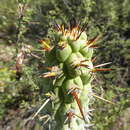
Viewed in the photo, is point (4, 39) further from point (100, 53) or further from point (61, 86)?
point (61, 86)

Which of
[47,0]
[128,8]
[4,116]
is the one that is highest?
[47,0]

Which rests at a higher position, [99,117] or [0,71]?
[0,71]

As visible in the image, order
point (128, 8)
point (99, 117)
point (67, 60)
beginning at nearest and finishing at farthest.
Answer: point (67, 60) < point (99, 117) < point (128, 8)

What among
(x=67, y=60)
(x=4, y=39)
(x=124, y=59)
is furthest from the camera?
(x=4, y=39)

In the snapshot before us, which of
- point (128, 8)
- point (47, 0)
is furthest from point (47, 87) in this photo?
point (47, 0)

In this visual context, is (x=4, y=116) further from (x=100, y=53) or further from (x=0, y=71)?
(x=100, y=53)

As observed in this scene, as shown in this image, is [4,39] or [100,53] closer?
[100,53]
